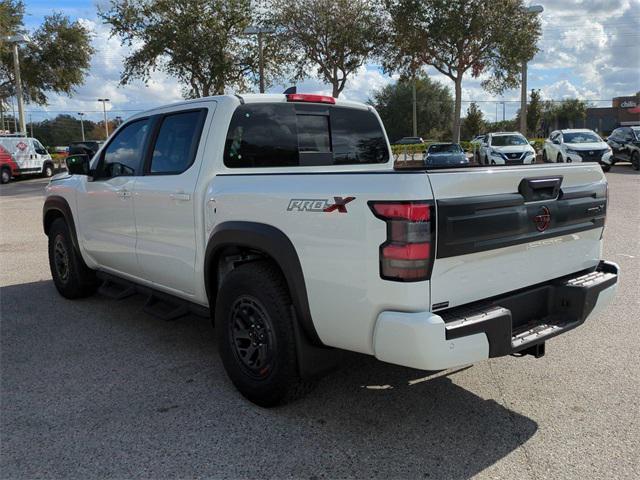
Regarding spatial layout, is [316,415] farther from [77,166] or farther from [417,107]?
[417,107]

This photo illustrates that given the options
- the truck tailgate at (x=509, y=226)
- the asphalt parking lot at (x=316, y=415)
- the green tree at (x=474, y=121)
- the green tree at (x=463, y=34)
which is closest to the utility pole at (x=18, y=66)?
the green tree at (x=463, y=34)

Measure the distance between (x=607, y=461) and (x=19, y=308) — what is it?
18.2 feet

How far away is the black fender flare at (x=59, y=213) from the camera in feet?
19.2

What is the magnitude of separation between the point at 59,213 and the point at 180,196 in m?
2.95

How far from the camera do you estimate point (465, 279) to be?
2.90m

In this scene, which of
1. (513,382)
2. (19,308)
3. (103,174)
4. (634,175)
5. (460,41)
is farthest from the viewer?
(460,41)

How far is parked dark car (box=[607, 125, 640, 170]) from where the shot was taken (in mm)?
23219

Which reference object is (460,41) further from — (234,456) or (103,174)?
(234,456)

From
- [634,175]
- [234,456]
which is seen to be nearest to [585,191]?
[234,456]

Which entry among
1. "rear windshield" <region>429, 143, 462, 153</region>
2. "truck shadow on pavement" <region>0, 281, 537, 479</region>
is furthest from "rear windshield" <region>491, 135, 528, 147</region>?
"truck shadow on pavement" <region>0, 281, 537, 479</region>

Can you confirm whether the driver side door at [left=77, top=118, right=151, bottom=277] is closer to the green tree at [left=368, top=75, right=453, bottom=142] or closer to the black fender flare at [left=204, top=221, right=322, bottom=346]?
the black fender flare at [left=204, top=221, right=322, bottom=346]

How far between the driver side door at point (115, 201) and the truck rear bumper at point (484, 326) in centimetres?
282

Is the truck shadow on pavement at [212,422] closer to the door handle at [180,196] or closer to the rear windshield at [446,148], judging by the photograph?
the door handle at [180,196]

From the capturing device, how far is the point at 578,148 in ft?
72.6
